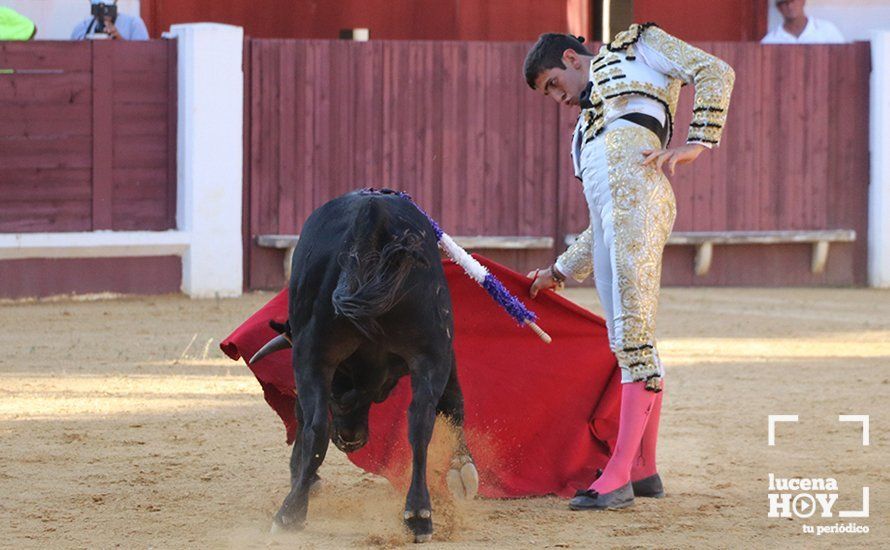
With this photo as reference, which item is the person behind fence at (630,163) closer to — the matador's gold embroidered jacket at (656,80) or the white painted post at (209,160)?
the matador's gold embroidered jacket at (656,80)

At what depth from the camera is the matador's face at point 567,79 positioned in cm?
375

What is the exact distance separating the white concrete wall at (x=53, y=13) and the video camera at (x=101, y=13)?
2.95ft

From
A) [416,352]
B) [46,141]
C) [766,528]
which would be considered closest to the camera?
[416,352]

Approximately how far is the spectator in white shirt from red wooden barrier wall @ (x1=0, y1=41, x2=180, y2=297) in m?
4.53

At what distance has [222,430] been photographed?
489 cm

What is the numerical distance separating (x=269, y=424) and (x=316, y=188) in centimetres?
482

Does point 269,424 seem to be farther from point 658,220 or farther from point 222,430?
point 658,220

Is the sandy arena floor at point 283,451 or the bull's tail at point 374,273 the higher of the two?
the bull's tail at point 374,273

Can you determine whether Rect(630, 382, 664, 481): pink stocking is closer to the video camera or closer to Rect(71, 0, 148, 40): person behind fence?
Rect(71, 0, 148, 40): person behind fence

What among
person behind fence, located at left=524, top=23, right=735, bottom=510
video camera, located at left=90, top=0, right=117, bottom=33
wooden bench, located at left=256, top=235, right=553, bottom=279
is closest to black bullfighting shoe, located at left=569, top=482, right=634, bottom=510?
person behind fence, located at left=524, top=23, right=735, bottom=510

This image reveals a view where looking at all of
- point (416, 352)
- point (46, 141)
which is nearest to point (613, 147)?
point (416, 352)

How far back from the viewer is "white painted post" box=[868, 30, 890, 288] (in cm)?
1035

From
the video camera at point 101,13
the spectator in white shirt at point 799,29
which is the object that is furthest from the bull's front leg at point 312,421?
the spectator in white shirt at point 799,29

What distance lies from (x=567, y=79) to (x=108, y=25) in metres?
6.29
